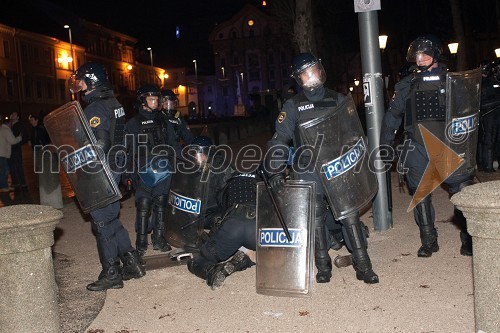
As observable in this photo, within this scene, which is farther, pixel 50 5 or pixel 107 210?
pixel 50 5

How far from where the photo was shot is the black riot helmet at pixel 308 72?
592cm

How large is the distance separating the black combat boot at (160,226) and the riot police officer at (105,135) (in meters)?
1.28

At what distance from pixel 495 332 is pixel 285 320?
→ 5.66 ft

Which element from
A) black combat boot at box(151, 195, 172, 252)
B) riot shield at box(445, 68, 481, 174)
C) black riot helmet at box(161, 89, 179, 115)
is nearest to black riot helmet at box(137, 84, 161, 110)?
→ black riot helmet at box(161, 89, 179, 115)

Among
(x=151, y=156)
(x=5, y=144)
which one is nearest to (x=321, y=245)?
(x=151, y=156)

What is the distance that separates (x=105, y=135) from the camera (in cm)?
636

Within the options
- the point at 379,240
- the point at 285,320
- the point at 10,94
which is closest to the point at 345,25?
the point at 10,94

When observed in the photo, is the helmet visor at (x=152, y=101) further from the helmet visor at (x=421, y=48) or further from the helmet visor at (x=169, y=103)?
the helmet visor at (x=421, y=48)

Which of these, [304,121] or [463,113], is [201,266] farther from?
[463,113]

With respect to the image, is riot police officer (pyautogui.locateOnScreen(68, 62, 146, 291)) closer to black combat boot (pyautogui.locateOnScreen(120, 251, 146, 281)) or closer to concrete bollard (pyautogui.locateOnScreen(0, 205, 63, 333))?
A: black combat boot (pyautogui.locateOnScreen(120, 251, 146, 281))

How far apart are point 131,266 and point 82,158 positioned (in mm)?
1201

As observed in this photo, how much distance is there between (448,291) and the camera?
18.1 feet

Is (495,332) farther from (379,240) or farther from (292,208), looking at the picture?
(379,240)

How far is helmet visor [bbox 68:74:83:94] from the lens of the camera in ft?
21.3
